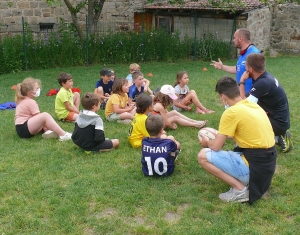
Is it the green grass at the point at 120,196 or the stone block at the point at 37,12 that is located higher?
the stone block at the point at 37,12

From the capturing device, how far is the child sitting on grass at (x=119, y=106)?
7164 mm

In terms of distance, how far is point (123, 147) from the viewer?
5977 mm

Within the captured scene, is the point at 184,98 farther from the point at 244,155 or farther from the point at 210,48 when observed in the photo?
the point at 210,48

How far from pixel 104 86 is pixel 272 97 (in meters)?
4.23

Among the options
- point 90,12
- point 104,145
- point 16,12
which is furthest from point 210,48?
point 104,145

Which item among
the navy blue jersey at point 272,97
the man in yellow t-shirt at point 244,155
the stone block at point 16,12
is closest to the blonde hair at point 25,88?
the man in yellow t-shirt at point 244,155

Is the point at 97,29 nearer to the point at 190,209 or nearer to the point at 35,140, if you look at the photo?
the point at 35,140

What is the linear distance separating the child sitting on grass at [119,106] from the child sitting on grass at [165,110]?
799mm

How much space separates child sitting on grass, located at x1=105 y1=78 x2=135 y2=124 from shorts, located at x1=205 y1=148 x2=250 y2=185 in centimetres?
315

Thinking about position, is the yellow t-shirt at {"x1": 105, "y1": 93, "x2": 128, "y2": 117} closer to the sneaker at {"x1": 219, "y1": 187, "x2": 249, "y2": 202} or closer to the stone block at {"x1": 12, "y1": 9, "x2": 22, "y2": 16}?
the sneaker at {"x1": 219, "y1": 187, "x2": 249, "y2": 202}

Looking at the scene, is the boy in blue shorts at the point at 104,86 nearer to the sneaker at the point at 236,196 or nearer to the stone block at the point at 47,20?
the sneaker at the point at 236,196

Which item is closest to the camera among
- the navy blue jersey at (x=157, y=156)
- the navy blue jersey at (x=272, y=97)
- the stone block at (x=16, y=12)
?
the navy blue jersey at (x=157, y=156)

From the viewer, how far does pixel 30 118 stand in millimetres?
6316

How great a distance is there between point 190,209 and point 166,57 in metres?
12.0
